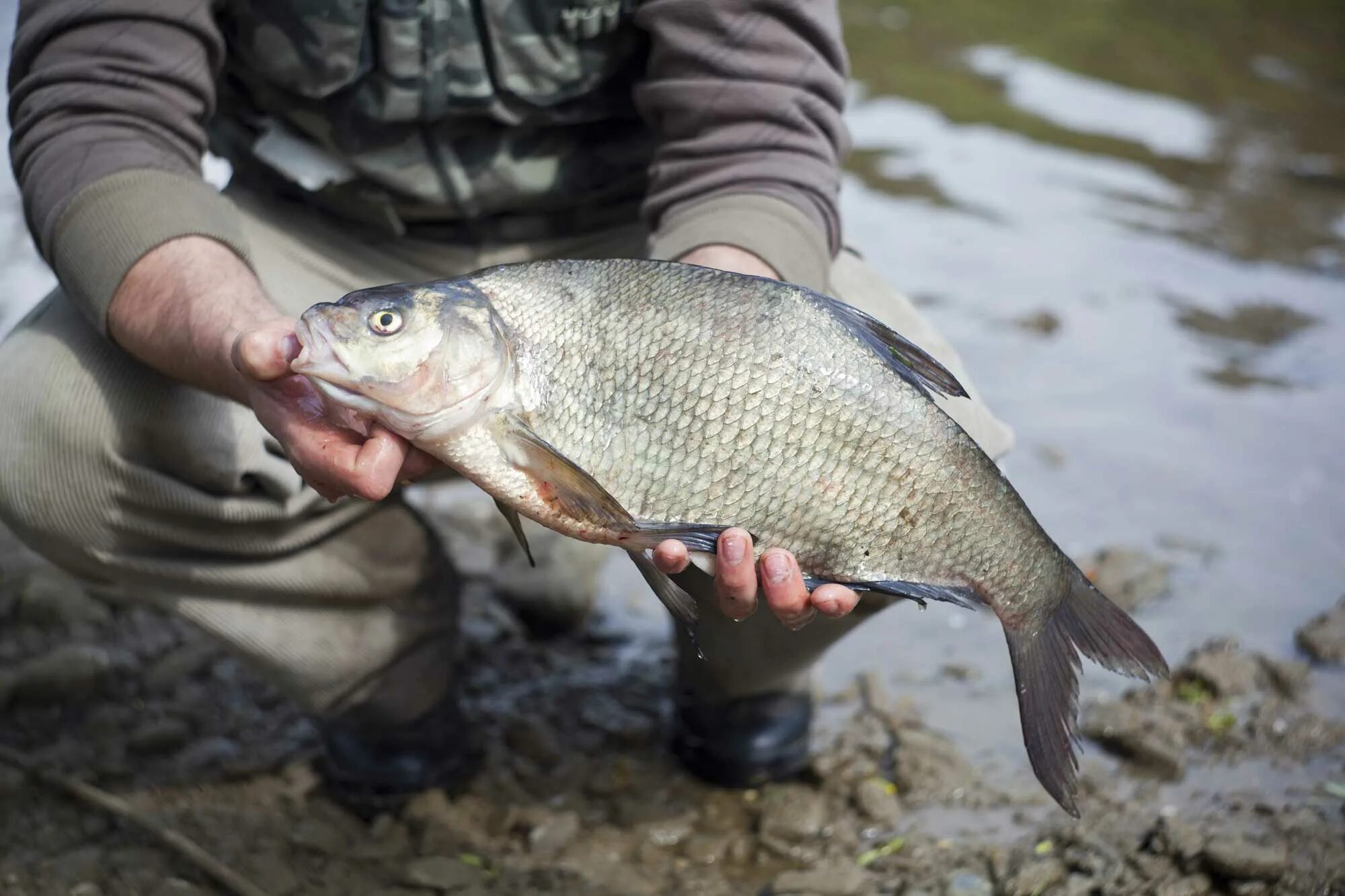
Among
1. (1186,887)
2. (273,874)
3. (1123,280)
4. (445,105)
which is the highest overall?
(445,105)

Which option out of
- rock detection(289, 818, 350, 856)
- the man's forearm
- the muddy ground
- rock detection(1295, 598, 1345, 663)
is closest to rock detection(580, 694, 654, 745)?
the muddy ground

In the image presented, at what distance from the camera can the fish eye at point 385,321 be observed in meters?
1.87

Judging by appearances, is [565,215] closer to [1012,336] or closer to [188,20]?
[188,20]

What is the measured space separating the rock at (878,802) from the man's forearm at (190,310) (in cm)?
136

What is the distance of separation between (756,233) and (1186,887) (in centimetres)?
131

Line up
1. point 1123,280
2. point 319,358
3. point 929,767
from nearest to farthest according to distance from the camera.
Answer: point 319,358
point 929,767
point 1123,280

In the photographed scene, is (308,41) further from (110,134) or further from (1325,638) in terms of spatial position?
(1325,638)

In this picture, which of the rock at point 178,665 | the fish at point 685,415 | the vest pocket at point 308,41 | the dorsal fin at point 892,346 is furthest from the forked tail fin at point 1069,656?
the rock at point 178,665

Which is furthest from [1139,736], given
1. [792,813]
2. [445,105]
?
[445,105]

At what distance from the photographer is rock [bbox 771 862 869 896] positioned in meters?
2.45

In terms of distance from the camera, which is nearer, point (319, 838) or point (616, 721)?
point (319, 838)

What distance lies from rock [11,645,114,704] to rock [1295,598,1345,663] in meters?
2.59

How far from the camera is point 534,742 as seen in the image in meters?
2.89

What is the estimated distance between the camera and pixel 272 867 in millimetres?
2459
